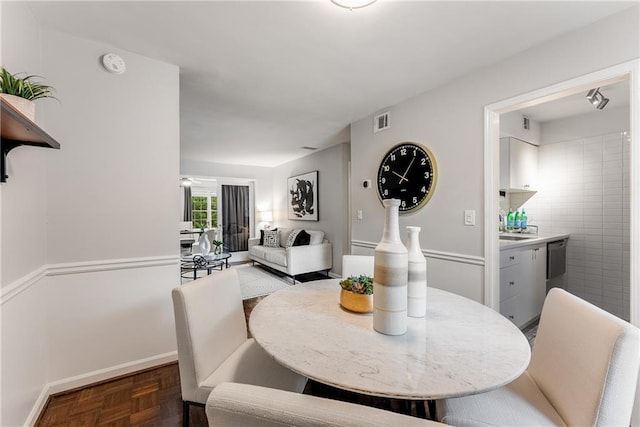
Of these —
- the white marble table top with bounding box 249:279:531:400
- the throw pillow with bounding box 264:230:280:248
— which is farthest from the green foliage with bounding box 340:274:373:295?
the throw pillow with bounding box 264:230:280:248

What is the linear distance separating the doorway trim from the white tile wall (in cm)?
189

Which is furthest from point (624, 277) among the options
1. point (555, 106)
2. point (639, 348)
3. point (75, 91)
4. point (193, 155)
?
point (193, 155)

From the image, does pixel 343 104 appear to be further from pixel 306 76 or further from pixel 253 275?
pixel 253 275

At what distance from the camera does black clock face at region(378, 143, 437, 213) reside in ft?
8.21

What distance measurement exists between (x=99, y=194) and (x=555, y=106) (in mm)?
4281

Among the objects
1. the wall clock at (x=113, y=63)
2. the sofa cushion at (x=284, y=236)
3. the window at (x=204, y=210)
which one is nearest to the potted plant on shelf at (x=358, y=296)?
the wall clock at (x=113, y=63)

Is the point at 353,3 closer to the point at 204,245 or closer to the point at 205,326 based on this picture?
the point at 205,326

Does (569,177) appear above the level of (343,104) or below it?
Result: below

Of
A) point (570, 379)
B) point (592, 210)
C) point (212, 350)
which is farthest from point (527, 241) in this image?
point (212, 350)

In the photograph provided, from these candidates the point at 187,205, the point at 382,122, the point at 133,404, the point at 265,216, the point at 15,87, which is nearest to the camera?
the point at 15,87

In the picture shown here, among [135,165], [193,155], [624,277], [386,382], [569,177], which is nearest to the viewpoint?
[386,382]

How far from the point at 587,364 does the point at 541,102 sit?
1.72m

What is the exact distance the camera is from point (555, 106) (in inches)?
112

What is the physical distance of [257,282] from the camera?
4.46 m
